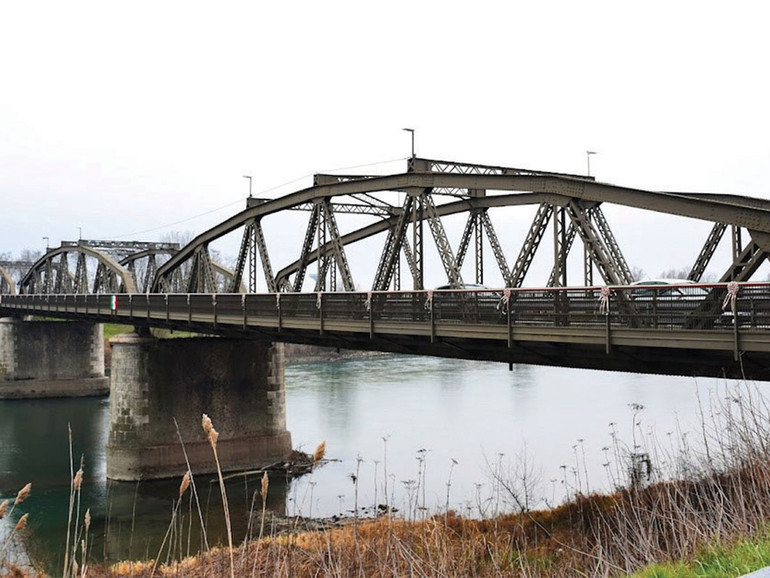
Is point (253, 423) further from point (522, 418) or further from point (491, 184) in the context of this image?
point (491, 184)

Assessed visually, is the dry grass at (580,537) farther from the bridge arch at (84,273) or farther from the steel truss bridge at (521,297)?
the bridge arch at (84,273)

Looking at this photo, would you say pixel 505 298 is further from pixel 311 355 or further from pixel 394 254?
pixel 311 355

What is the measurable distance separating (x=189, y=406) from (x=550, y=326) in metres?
21.4

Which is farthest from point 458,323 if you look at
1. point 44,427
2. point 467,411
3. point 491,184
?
point 44,427

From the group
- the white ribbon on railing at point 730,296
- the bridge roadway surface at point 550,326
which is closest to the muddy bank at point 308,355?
the bridge roadway surface at point 550,326

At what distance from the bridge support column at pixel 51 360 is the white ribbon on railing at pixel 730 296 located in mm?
56045

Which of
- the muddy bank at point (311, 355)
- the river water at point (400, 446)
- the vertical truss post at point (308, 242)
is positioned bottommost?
the river water at point (400, 446)

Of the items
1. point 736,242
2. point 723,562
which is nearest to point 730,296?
point 736,242

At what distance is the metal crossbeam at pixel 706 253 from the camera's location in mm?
16281

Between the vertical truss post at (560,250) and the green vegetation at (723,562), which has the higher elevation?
the vertical truss post at (560,250)

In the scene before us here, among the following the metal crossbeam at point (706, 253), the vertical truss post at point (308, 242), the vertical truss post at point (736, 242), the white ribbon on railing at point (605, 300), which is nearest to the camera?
the white ribbon on railing at point (605, 300)

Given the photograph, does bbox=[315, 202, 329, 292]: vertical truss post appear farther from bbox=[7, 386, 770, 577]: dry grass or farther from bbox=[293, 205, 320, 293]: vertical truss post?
bbox=[7, 386, 770, 577]: dry grass

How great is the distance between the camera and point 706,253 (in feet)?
53.8

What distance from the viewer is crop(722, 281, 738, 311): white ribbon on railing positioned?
11430mm
